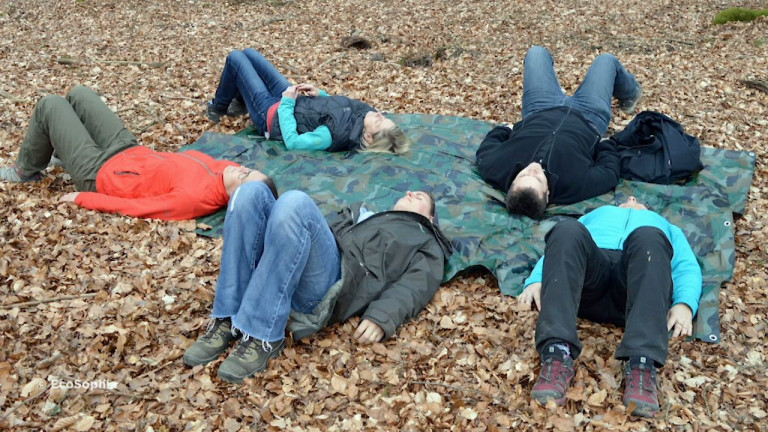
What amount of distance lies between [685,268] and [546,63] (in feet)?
13.9

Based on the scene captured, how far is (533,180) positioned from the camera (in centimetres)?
626

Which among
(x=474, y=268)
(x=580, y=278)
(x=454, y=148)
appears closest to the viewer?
(x=580, y=278)

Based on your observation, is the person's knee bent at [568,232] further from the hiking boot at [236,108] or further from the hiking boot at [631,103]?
the hiking boot at [236,108]

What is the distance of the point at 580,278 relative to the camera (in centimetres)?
435

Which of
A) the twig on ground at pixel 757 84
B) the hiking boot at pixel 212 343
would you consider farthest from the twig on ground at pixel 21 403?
the twig on ground at pixel 757 84

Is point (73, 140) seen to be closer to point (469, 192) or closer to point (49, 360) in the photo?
point (49, 360)

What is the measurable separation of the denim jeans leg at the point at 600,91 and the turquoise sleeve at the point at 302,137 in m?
2.92

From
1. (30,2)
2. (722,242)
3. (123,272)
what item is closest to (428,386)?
(123,272)

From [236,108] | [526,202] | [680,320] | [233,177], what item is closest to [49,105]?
[233,177]

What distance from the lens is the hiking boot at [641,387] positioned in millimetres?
3893

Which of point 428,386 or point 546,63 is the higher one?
point 546,63

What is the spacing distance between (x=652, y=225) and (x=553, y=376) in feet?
5.64

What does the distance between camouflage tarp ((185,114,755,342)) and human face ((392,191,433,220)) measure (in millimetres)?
510

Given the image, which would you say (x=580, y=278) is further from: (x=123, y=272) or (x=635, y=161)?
(x=123, y=272)
